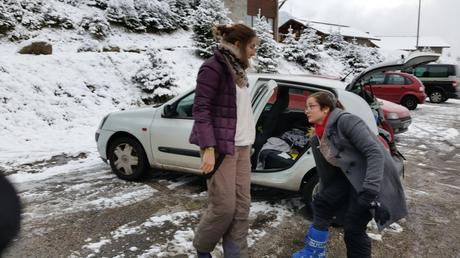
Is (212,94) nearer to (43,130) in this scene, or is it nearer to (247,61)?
(247,61)

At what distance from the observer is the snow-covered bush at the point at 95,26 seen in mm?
14602

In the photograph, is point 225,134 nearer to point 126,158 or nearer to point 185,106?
point 185,106

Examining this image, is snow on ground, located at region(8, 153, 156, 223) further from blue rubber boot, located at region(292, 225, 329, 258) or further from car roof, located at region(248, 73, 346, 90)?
blue rubber boot, located at region(292, 225, 329, 258)

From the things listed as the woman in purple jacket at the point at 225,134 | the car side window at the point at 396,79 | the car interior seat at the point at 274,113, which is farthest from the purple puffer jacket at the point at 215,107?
the car side window at the point at 396,79

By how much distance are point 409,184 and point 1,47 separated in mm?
11407

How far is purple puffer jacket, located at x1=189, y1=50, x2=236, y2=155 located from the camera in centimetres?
267

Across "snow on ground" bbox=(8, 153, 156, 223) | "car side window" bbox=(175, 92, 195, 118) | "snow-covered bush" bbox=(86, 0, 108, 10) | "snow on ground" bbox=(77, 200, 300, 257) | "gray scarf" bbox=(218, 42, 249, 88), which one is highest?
"snow-covered bush" bbox=(86, 0, 108, 10)

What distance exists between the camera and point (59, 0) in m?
15.9

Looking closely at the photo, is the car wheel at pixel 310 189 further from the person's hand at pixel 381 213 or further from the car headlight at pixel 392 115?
the car headlight at pixel 392 115

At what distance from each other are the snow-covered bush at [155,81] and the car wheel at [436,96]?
1348cm

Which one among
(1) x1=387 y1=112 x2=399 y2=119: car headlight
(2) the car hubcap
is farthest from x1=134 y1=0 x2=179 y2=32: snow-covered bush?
(2) the car hubcap

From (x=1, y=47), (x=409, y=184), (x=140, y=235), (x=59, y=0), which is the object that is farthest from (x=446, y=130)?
(x=59, y=0)

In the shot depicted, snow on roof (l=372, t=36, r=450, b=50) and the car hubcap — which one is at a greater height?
snow on roof (l=372, t=36, r=450, b=50)

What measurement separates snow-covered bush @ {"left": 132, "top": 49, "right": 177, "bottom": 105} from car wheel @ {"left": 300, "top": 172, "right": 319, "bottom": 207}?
319 inches
